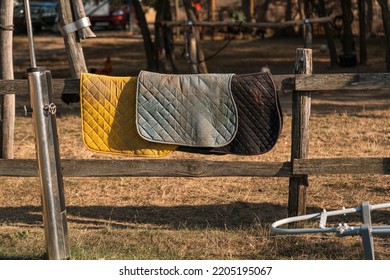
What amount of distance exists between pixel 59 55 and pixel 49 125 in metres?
22.4

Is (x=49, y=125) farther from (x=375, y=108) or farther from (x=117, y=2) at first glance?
(x=117, y=2)

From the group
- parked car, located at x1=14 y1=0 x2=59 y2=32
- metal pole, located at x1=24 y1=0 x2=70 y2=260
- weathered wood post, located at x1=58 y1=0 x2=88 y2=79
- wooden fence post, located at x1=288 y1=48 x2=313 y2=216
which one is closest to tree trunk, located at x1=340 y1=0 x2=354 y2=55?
weathered wood post, located at x1=58 y1=0 x2=88 y2=79

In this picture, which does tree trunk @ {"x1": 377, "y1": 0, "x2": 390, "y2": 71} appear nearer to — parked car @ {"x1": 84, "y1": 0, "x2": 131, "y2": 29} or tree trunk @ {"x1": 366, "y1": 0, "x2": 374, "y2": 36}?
tree trunk @ {"x1": 366, "y1": 0, "x2": 374, "y2": 36}

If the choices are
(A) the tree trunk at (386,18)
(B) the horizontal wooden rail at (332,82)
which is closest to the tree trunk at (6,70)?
(B) the horizontal wooden rail at (332,82)

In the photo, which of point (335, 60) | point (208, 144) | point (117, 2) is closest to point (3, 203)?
point (208, 144)

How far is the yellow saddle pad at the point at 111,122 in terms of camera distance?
6.95 metres

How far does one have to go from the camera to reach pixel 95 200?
8.48 m

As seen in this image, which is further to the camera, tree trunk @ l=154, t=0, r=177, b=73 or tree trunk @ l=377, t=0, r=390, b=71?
tree trunk @ l=154, t=0, r=177, b=73

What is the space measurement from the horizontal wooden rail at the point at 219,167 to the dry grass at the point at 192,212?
466mm

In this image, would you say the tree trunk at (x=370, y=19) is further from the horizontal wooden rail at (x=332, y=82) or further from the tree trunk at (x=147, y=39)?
the horizontal wooden rail at (x=332, y=82)

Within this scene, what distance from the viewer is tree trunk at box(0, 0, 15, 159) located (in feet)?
29.5

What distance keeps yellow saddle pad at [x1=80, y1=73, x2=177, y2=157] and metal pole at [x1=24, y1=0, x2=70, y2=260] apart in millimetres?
1109

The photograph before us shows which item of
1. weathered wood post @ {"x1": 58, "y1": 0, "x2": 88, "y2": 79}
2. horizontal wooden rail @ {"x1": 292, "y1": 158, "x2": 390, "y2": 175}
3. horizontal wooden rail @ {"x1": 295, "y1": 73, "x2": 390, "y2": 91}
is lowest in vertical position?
horizontal wooden rail @ {"x1": 292, "y1": 158, "x2": 390, "y2": 175}

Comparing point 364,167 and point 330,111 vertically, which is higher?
point 364,167
